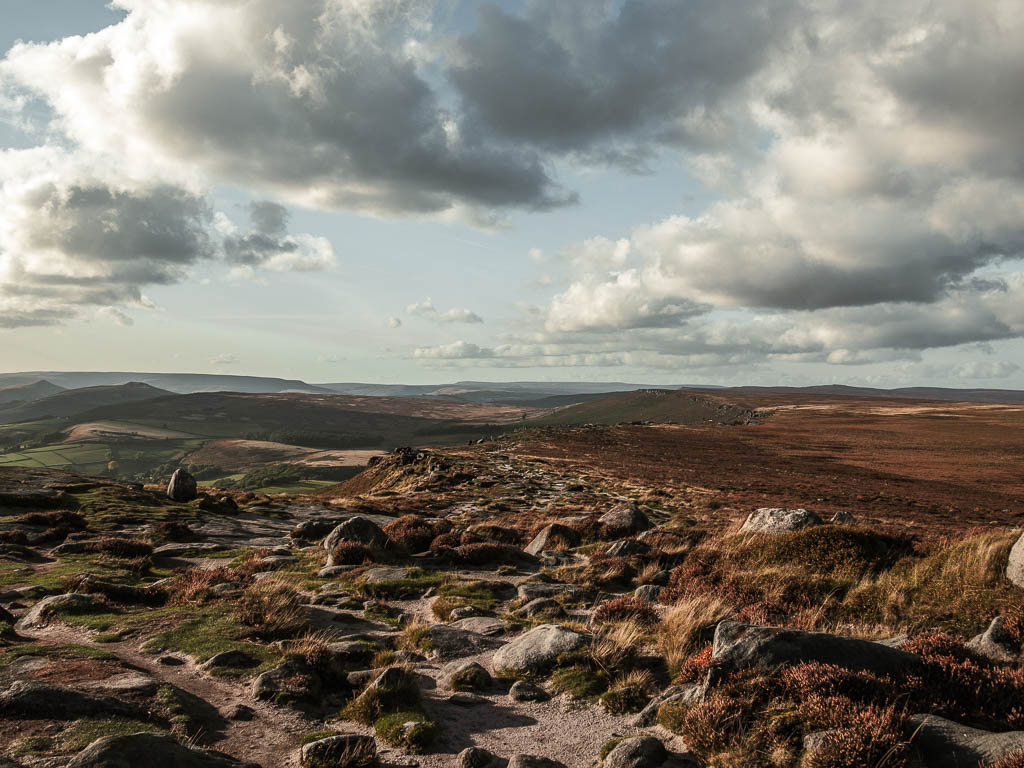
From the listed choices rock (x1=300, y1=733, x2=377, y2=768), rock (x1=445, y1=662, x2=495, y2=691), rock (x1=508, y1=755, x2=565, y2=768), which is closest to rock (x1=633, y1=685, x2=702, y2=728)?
rock (x1=508, y1=755, x2=565, y2=768)

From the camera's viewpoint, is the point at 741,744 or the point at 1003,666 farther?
the point at 1003,666

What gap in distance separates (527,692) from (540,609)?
4786mm

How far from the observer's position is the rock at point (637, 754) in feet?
24.1

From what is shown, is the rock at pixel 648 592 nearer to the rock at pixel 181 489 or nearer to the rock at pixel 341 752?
the rock at pixel 341 752

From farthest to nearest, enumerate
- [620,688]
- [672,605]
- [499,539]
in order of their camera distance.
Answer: [499,539] < [672,605] < [620,688]

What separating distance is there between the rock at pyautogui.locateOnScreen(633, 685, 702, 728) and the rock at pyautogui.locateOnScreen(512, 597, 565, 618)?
5330mm

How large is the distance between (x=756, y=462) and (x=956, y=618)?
6402 centimetres

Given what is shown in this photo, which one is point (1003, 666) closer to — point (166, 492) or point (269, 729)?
point (269, 729)

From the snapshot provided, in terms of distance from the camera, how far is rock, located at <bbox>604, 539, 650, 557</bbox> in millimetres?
20578

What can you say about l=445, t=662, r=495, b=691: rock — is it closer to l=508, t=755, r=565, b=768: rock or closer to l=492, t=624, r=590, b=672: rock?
l=492, t=624, r=590, b=672: rock

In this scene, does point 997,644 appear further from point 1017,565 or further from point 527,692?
point 527,692

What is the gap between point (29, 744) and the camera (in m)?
6.96

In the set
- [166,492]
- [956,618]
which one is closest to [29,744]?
[956,618]

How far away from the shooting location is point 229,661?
1091 centimetres
